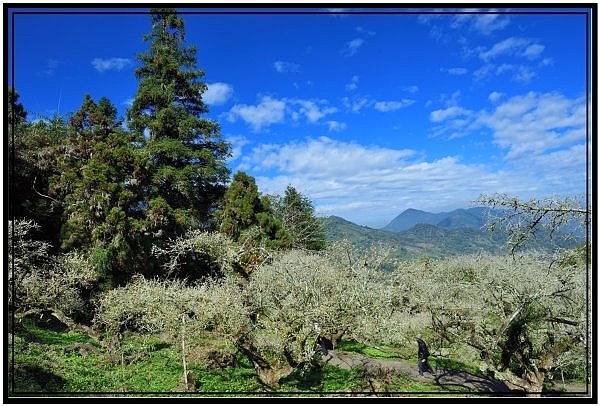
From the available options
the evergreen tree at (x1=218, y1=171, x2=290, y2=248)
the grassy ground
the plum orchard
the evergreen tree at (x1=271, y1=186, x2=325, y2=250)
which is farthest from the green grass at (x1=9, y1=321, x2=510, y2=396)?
the evergreen tree at (x1=271, y1=186, x2=325, y2=250)

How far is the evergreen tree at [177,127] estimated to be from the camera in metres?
20.6

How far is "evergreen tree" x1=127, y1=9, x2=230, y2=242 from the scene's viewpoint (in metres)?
20.6

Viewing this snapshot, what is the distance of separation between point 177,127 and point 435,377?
17.3 m

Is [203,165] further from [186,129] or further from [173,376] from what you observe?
[173,376]

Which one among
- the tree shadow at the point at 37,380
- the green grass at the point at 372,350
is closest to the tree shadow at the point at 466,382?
the green grass at the point at 372,350

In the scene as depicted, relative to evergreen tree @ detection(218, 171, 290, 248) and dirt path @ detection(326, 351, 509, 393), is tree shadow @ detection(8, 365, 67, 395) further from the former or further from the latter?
evergreen tree @ detection(218, 171, 290, 248)

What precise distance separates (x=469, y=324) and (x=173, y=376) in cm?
816

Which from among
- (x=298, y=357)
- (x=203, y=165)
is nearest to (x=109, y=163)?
(x=203, y=165)

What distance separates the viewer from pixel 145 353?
1304cm

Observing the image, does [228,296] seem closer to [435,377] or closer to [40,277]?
[40,277]

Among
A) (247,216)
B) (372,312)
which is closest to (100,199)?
(247,216)

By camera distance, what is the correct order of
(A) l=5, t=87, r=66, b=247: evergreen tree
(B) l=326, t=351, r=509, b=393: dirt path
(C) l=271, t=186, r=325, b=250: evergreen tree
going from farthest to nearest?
(C) l=271, t=186, r=325, b=250: evergreen tree < (A) l=5, t=87, r=66, b=247: evergreen tree < (B) l=326, t=351, r=509, b=393: dirt path

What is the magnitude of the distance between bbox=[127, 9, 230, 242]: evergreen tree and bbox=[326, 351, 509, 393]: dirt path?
10.2 m

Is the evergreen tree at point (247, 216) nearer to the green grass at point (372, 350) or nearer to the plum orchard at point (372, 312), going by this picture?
the green grass at point (372, 350)
